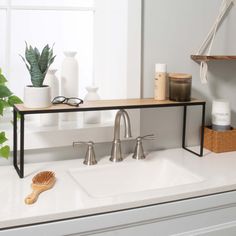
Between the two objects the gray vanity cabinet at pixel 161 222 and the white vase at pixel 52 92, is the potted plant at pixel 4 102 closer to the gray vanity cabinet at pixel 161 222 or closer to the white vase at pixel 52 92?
the white vase at pixel 52 92

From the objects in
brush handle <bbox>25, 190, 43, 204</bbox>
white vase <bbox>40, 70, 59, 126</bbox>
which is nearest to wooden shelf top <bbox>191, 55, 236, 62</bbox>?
white vase <bbox>40, 70, 59, 126</bbox>

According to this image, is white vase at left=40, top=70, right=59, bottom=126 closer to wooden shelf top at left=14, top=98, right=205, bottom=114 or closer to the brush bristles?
wooden shelf top at left=14, top=98, right=205, bottom=114

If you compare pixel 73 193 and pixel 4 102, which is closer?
pixel 73 193

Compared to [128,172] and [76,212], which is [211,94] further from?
[76,212]

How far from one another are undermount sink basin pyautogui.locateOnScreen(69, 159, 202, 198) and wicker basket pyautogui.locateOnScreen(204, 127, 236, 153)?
0.29 metres

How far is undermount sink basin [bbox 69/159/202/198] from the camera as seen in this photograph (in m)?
1.73

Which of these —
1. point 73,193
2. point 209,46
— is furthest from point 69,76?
point 209,46

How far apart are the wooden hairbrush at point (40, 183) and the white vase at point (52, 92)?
0.31m

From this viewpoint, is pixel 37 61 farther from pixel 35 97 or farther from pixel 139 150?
pixel 139 150

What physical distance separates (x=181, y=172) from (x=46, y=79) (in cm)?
71

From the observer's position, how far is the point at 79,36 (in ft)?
6.69

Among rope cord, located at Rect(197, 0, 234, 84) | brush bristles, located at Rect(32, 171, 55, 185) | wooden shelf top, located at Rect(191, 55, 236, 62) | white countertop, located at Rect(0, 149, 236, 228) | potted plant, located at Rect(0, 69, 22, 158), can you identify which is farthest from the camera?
rope cord, located at Rect(197, 0, 234, 84)

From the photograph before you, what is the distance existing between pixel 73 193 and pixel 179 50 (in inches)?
37.2

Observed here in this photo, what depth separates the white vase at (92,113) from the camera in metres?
1.89
